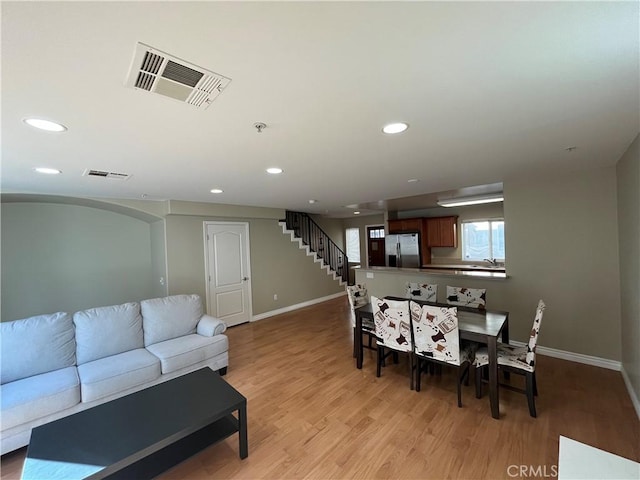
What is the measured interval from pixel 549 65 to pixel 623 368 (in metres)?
3.71

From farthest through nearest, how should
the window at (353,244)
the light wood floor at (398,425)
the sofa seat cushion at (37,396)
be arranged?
the window at (353,244) < the sofa seat cushion at (37,396) < the light wood floor at (398,425)

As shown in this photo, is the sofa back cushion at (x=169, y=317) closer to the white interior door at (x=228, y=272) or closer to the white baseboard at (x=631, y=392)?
the white interior door at (x=228, y=272)

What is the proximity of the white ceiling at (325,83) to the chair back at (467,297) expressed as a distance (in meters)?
1.87

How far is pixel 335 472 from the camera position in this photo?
A: 1894 millimetres

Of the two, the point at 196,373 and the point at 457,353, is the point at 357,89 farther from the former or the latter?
the point at 196,373

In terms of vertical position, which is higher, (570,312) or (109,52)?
(109,52)

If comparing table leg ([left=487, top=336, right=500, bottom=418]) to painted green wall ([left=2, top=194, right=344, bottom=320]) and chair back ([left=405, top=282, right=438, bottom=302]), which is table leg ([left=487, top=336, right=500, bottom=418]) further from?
painted green wall ([left=2, top=194, right=344, bottom=320])

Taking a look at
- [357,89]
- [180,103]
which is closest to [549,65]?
[357,89]

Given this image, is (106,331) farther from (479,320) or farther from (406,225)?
(406,225)

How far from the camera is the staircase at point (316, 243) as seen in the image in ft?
22.6

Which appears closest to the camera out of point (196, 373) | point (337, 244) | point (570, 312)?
point (196, 373)

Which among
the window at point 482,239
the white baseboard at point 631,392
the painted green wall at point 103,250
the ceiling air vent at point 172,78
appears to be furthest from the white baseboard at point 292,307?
the white baseboard at point 631,392

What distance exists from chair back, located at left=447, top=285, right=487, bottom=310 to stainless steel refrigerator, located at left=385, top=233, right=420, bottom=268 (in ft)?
10.3

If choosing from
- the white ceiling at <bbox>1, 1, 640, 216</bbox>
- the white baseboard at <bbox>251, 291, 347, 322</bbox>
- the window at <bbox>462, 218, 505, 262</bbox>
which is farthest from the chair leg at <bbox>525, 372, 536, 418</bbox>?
the white baseboard at <bbox>251, 291, 347, 322</bbox>
